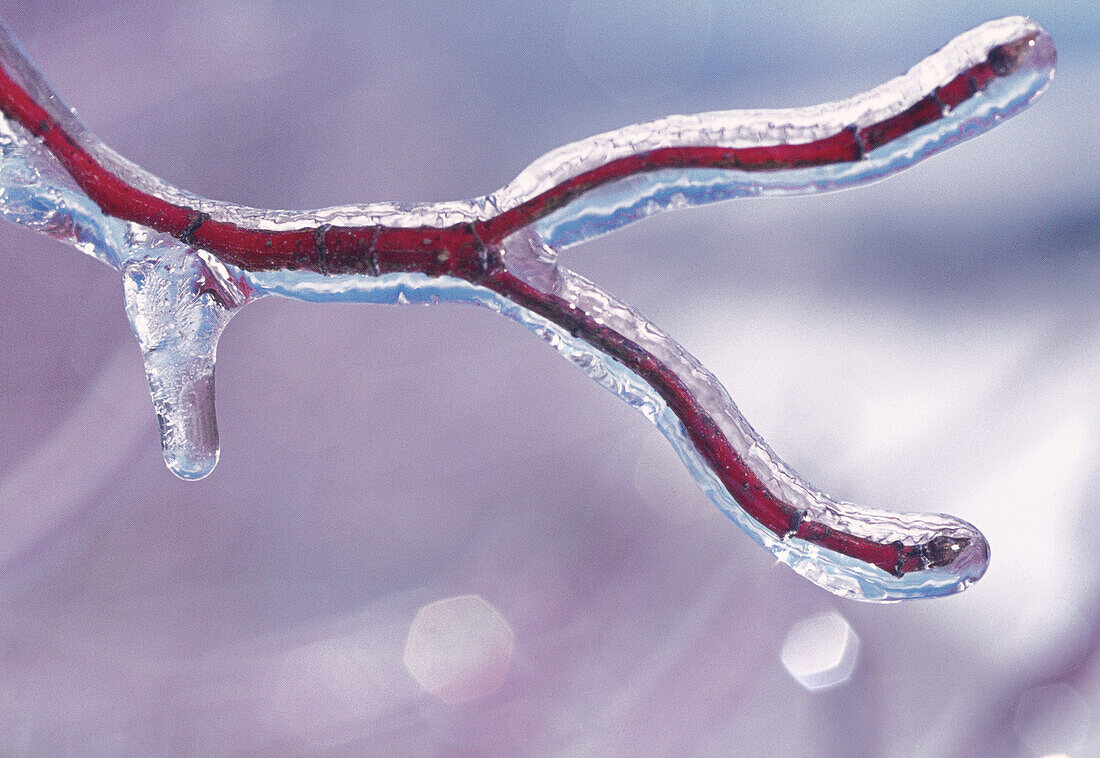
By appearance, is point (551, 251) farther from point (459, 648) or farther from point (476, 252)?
point (459, 648)

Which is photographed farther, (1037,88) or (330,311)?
(330,311)

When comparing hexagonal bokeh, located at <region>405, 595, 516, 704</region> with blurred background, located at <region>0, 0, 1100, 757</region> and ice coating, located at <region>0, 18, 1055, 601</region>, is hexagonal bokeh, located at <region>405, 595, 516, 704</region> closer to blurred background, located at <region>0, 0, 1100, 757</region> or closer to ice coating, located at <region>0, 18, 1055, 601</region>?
blurred background, located at <region>0, 0, 1100, 757</region>

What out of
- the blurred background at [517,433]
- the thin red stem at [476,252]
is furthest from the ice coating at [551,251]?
the blurred background at [517,433]

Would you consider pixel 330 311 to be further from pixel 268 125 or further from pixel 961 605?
pixel 961 605

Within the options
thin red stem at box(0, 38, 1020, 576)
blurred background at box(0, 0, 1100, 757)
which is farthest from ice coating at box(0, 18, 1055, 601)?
blurred background at box(0, 0, 1100, 757)

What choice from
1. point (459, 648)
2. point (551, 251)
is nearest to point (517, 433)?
point (459, 648)

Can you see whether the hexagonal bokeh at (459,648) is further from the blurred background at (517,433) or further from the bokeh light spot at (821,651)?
the bokeh light spot at (821,651)

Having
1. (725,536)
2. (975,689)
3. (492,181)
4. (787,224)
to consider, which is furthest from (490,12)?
(975,689)
